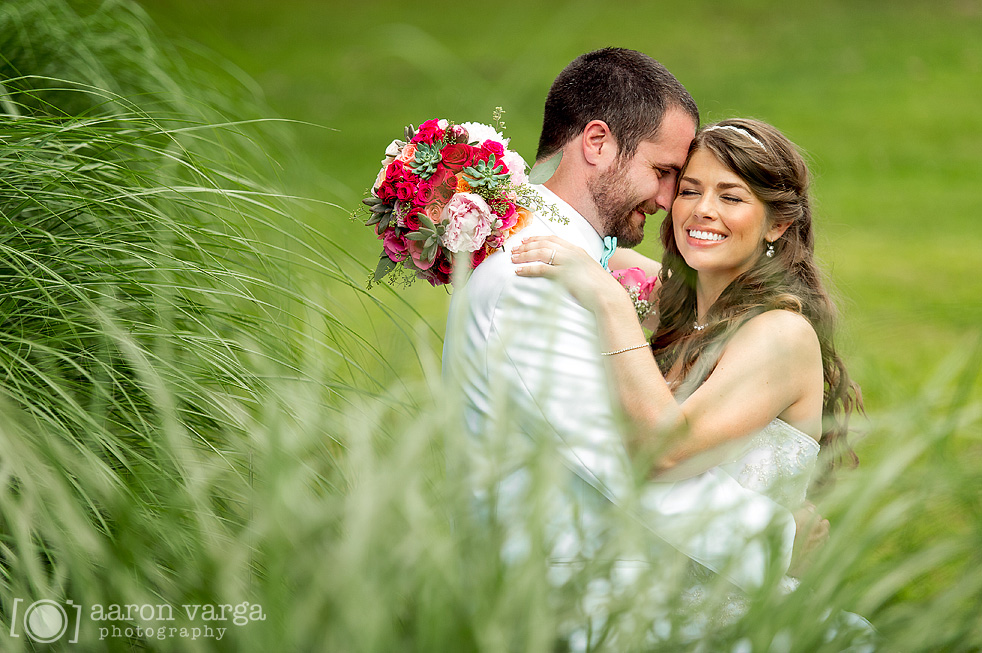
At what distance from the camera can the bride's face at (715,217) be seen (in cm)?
350

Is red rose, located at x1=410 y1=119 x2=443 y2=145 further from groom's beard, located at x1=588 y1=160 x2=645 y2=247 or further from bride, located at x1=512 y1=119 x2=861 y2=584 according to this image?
groom's beard, located at x1=588 y1=160 x2=645 y2=247

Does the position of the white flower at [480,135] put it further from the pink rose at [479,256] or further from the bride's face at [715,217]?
the bride's face at [715,217]

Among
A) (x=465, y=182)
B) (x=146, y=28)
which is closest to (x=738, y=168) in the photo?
(x=465, y=182)

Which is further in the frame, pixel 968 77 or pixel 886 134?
pixel 968 77

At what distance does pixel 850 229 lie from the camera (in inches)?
442

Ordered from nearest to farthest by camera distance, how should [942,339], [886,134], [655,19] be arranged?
[942,339] < [886,134] < [655,19]

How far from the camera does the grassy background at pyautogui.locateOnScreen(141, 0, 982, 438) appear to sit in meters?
11.1

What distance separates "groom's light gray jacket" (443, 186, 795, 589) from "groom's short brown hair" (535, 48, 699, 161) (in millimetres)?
843

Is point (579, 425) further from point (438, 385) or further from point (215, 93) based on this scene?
point (215, 93)

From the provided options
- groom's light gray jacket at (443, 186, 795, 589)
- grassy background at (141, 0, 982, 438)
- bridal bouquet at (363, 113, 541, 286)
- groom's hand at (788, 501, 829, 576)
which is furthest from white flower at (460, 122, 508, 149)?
grassy background at (141, 0, 982, 438)

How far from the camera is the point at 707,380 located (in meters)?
3.17

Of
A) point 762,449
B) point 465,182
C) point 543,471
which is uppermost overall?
point 465,182

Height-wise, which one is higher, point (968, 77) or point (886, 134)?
point (968, 77)

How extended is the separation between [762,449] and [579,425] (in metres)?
1.04
